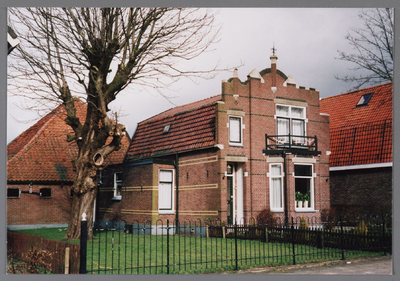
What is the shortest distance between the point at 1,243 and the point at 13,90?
20.0 feet

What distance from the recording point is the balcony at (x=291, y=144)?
21.5 metres

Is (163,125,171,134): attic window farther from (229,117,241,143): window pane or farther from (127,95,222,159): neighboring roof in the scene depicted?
(229,117,241,143): window pane

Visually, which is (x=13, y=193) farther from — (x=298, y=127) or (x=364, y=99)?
(x=364, y=99)

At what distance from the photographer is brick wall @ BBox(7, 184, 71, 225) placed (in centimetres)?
2306

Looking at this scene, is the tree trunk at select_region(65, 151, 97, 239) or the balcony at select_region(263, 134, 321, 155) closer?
the tree trunk at select_region(65, 151, 97, 239)

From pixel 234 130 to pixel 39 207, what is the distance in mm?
11929

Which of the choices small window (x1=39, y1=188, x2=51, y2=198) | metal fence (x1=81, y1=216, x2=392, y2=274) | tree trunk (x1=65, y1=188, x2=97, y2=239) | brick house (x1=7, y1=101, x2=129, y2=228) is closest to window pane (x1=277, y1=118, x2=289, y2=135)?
metal fence (x1=81, y1=216, x2=392, y2=274)

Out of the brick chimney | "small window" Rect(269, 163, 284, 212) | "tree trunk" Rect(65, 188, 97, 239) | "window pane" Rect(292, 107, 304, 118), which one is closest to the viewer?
"tree trunk" Rect(65, 188, 97, 239)

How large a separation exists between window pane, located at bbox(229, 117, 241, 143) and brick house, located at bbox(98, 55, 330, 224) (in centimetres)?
4

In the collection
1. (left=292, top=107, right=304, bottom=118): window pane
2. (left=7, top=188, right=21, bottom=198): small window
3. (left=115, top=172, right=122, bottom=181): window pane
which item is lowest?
(left=7, top=188, right=21, bottom=198): small window

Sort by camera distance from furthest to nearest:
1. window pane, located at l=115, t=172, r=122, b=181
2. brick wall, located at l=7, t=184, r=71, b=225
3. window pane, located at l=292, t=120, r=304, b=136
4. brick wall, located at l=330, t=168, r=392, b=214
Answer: window pane, located at l=115, t=172, r=122, b=181
brick wall, located at l=7, t=184, r=71, b=225
window pane, located at l=292, t=120, r=304, b=136
brick wall, located at l=330, t=168, r=392, b=214

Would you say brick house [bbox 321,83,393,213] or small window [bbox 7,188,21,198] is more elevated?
brick house [bbox 321,83,393,213]

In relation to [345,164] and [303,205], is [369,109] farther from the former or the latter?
[303,205]

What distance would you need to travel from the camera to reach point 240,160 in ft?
67.9
